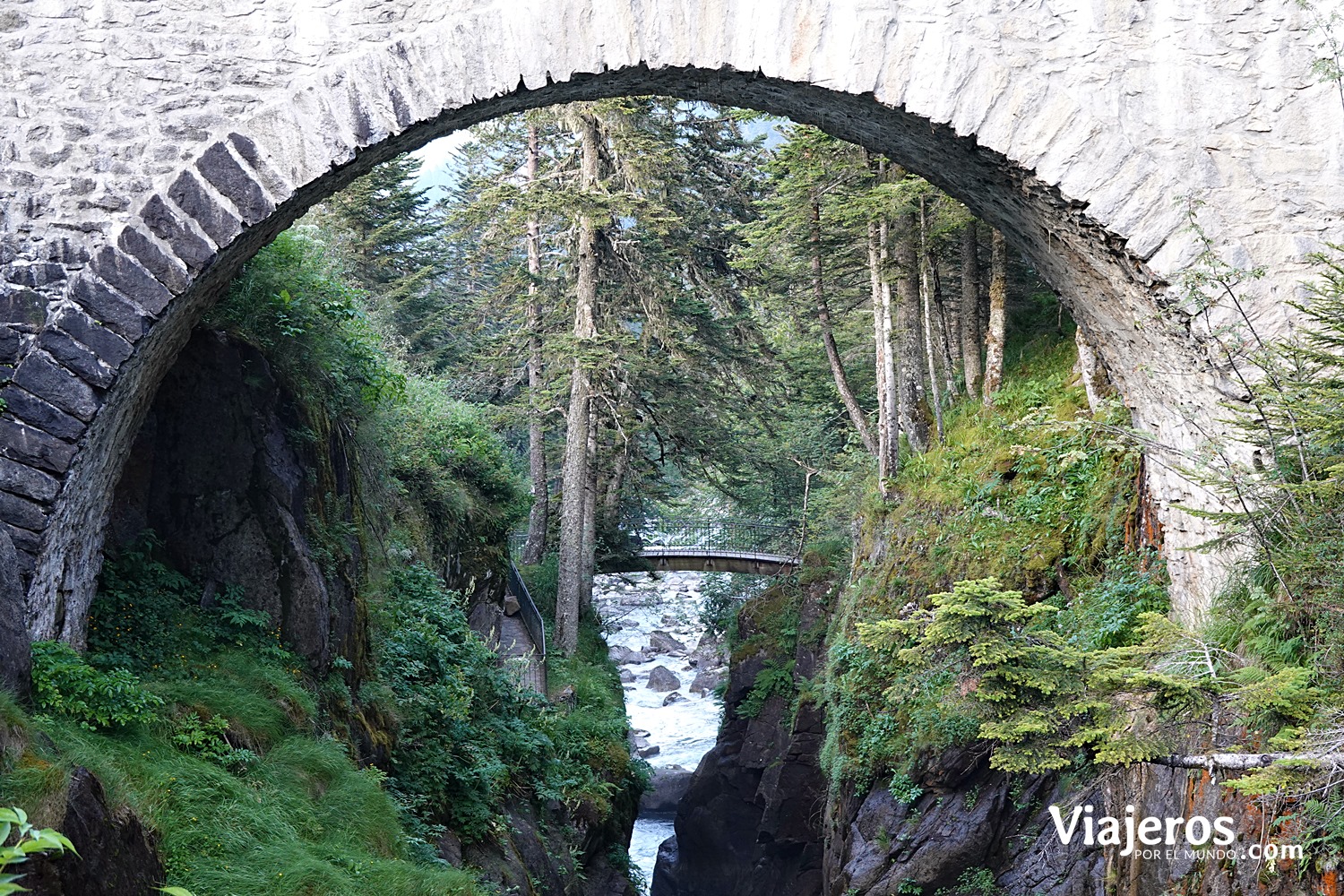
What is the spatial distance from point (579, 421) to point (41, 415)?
404 inches

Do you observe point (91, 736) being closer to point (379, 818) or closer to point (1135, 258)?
point (379, 818)

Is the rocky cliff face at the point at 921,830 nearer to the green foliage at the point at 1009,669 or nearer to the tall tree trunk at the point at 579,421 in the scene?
the green foliage at the point at 1009,669

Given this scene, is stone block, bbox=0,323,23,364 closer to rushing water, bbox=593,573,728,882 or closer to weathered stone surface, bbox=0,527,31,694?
weathered stone surface, bbox=0,527,31,694

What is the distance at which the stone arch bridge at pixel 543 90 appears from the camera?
4.57 meters

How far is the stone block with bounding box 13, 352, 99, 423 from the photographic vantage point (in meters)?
4.39

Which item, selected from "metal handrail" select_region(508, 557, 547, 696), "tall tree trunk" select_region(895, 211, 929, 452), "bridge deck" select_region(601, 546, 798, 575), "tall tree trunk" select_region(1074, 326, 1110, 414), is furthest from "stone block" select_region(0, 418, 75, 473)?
"bridge deck" select_region(601, 546, 798, 575)

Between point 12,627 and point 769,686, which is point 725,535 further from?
point 12,627

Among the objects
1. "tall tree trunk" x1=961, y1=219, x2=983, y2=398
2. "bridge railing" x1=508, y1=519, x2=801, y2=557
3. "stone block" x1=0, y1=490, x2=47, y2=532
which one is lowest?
"stone block" x1=0, y1=490, x2=47, y2=532

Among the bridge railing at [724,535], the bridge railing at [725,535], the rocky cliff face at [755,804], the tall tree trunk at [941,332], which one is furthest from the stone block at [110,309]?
the bridge railing at [725,535]

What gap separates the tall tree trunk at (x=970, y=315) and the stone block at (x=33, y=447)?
9.38 metres

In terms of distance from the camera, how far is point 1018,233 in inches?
220

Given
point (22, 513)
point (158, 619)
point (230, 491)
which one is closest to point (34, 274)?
point (22, 513)

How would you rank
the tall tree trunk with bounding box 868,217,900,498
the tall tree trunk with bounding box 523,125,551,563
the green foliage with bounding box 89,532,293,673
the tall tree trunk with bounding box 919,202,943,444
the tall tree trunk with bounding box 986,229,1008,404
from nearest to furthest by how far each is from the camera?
the green foliage with bounding box 89,532,293,673
the tall tree trunk with bounding box 986,229,1008,404
the tall tree trunk with bounding box 919,202,943,444
the tall tree trunk with bounding box 868,217,900,498
the tall tree trunk with bounding box 523,125,551,563

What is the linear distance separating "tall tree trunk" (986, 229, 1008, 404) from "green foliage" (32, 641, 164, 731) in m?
8.61
